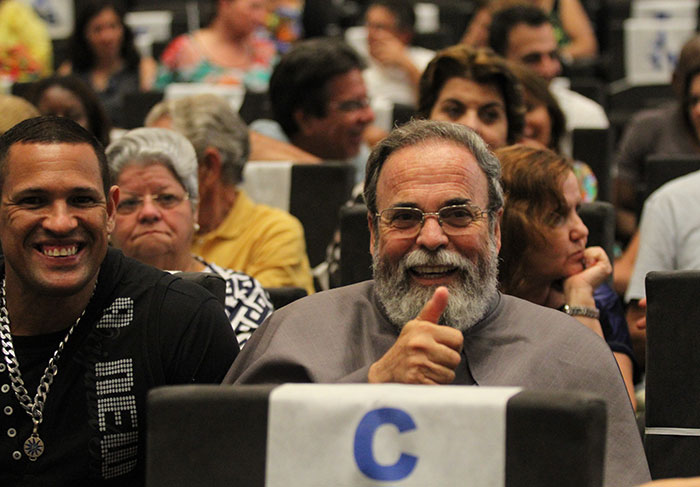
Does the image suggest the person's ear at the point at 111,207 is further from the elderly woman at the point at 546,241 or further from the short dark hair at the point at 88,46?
the short dark hair at the point at 88,46

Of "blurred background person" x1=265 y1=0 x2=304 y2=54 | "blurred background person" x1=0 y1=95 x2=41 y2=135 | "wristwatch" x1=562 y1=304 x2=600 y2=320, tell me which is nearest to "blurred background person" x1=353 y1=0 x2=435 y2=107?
"blurred background person" x1=265 y1=0 x2=304 y2=54

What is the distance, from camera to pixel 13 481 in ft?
6.94

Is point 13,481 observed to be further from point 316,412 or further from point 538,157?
point 538,157

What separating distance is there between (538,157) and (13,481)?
52.8 inches

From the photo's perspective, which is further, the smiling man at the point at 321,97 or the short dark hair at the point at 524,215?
the smiling man at the point at 321,97

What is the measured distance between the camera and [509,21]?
16.2 ft

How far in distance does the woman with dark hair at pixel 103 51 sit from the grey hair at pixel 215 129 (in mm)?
3417

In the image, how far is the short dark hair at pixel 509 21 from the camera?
4918 millimetres

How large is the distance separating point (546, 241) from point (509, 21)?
2.44 m

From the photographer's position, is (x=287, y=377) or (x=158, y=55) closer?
(x=287, y=377)

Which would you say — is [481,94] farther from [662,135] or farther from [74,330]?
[74,330]

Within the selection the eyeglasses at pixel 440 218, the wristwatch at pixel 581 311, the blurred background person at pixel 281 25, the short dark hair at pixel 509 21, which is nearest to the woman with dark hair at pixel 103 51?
the blurred background person at pixel 281 25

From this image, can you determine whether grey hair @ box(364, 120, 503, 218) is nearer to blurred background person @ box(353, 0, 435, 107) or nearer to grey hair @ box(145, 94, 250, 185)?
grey hair @ box(145, 94, 250, 185)

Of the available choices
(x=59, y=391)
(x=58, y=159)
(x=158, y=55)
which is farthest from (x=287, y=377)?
(x=158, y=55)
